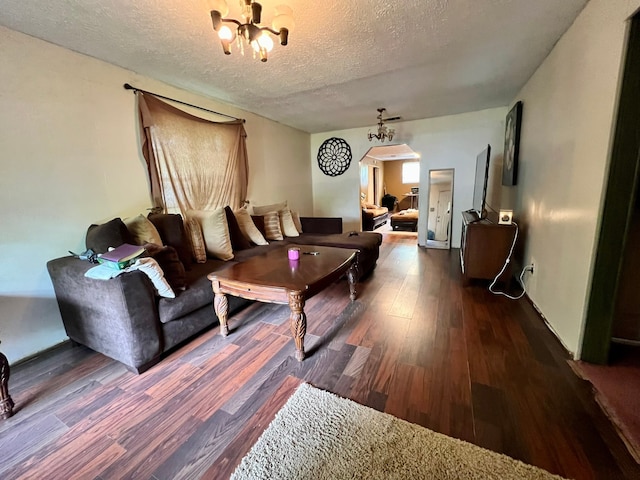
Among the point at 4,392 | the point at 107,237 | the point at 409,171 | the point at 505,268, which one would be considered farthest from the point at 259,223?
the point at 409,171

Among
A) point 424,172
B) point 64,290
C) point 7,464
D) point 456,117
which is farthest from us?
point 424,172

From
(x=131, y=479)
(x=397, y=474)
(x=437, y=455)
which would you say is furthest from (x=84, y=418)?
(x=437, y=455)

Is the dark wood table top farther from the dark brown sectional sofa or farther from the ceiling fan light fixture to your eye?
the ceiling fan light fixture

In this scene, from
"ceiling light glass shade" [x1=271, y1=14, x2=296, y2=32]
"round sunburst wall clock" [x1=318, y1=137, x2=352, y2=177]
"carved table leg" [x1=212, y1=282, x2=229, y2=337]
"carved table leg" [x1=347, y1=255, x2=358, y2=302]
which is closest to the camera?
"ceiling light glass shade" [x1=271, y1=14, x2=296, y2=32]

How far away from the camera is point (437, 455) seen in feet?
3.65

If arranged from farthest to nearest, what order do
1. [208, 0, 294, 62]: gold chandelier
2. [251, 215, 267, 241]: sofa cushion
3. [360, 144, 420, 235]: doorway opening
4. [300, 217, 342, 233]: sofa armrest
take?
[360, 144, 420, 235]: doorway opening < [300, 217, 342, 233]: sofa armrest < [251, 215, 267, 241]: sofa cushion < [208, 0, 294, 62]: gold chandelier

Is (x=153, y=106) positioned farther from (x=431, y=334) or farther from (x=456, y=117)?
(x=456, y=117)

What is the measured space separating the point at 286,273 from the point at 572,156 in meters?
2.18

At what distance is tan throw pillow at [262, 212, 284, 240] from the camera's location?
3.60 m

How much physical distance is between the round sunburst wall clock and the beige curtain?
7.15 ft

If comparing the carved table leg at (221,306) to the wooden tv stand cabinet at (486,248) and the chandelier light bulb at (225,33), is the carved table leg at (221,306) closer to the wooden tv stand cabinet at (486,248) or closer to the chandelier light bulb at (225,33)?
the chandelier light bulb at (225,33)

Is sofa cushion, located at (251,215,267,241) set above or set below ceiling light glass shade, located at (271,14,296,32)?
below

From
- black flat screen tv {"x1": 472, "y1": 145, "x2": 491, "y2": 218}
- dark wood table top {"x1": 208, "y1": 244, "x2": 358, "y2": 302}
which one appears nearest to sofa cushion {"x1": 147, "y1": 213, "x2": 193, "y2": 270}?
dark wood table top {"x1": 208, "y1": 244, "x2": 358, "y2": 302}

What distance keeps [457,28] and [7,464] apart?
3.53 meters
